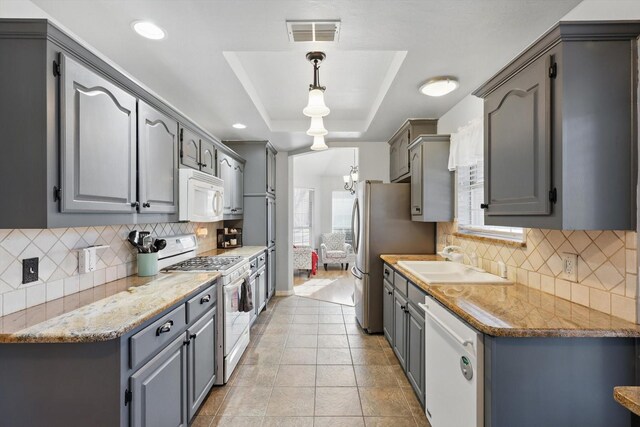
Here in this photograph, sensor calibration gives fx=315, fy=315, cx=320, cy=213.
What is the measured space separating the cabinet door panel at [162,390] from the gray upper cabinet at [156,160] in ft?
2.94

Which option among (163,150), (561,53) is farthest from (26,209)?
(561,53)

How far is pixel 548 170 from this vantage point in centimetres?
138

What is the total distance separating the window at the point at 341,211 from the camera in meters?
8.58

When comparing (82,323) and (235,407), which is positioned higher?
(82,323)

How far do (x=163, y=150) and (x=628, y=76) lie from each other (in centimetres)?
258

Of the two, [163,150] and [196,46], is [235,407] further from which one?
[196,46]

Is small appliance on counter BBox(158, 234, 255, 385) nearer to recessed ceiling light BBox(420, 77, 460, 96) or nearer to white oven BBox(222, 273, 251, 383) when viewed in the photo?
white oven BBox(222, 273, 251, 383)

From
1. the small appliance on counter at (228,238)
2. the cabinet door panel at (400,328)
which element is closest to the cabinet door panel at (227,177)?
the small appliance on counter at (228,238)

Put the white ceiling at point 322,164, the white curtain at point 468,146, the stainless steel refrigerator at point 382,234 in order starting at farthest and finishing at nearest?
1. the white ceiling at point 322,164
2. the stainless steel refrigerator at point 382,234
3. the white curtain at point 468,146

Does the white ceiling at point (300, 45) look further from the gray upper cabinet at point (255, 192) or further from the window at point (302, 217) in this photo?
the window at point (302, 217)

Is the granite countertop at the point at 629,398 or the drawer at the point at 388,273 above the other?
the granite countertop at the point at 629,398

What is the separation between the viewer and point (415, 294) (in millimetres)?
2256

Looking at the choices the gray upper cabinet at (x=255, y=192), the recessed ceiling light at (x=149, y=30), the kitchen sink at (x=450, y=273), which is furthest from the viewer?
the gray upper cabinet at (x=255, y=192)

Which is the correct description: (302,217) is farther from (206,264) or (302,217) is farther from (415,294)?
(415,294)
